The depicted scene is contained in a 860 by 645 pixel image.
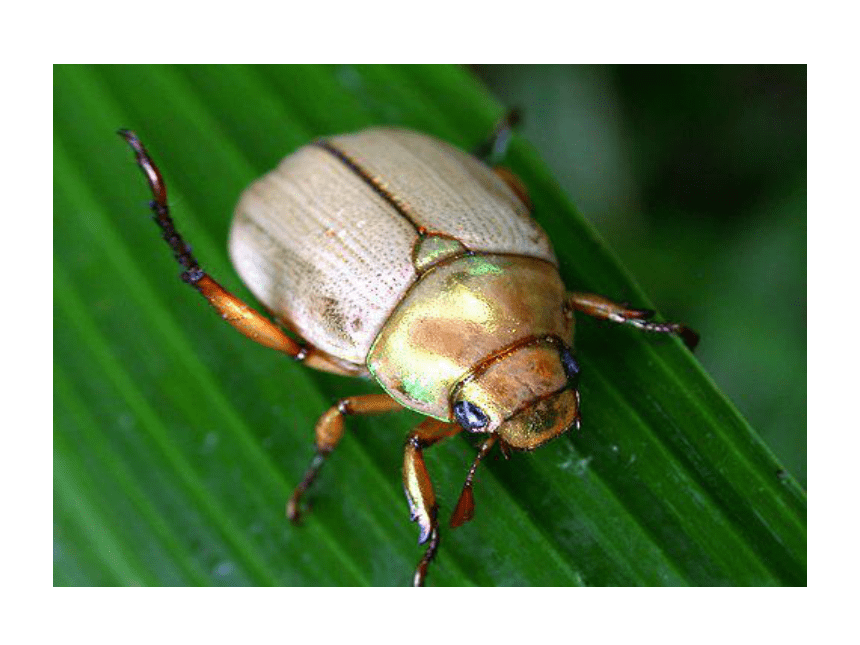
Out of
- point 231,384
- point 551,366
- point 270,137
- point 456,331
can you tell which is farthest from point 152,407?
point 551,366

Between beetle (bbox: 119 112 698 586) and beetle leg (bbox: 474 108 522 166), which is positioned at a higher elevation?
beetle leg (bbox: 474 108 522 166)

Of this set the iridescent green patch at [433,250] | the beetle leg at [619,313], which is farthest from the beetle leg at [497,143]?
the beetle leg at [619,313]

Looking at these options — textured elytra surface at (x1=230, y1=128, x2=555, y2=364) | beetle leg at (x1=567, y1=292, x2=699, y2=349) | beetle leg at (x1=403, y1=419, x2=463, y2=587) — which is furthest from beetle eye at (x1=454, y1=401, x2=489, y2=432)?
beetle leg at (x1=567, y1=292, x2=699, y2=349)

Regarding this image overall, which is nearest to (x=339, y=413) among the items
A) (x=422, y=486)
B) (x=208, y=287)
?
(x=422, y=486)

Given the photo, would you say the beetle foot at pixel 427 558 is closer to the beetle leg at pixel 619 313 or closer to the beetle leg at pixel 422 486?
the beetle leg at pixel 422 486

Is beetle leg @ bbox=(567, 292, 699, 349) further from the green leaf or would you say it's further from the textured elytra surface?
the textured elytra surface

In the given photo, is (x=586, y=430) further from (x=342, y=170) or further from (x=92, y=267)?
(x=92, y=267)

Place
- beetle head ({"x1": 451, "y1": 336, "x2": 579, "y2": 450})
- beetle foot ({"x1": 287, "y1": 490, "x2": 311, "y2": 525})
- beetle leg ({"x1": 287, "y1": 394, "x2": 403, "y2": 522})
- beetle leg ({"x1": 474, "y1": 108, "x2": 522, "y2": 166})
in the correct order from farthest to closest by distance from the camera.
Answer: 1. beetle leg ({"x1": 474, "y1": 108, "x2": 522, "y2": 166})
2. beetle foot ({"x1": 287, "y1": 490, "x2": 311, "y2": 525})
3. beetle leg ({"x1": 287, "y1": 394, "x2": 403, "y2": 522})
4. beetle head ({"x1": 451, "y1": 336, "x2": 579, "y2": 450})

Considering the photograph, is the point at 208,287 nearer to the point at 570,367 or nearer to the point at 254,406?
the point at 254,406

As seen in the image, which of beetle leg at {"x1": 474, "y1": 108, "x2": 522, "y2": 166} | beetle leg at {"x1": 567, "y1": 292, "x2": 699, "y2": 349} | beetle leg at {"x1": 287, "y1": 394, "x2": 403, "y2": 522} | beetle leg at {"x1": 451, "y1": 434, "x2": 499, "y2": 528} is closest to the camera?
beetle leg at {"x1": 451, "y1": 434, "x2": 499, "y2": 528}
